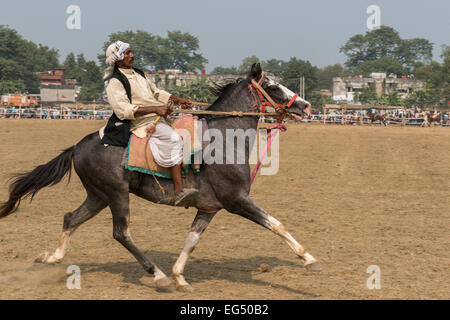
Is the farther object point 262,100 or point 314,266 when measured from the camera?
point 262,100

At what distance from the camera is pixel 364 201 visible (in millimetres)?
11602

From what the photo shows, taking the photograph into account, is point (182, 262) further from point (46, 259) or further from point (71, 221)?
point (46, 259)

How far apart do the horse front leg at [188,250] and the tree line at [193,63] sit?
7777 cm

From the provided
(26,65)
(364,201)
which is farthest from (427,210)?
(26,65)

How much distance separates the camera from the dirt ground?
6.01 metres

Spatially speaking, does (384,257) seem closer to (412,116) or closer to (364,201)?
(364,201)

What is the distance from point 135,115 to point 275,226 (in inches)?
82.5

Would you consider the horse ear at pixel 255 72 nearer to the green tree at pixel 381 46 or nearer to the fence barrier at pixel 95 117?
the fence barrier at pixel 95 117

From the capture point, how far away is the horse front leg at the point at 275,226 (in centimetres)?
591

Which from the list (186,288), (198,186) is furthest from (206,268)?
(198,186)

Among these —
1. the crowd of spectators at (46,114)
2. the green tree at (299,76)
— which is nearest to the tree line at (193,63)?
the green tree at (299,76)

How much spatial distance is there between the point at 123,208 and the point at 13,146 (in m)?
18.4

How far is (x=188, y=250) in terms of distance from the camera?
6281 millimetres
